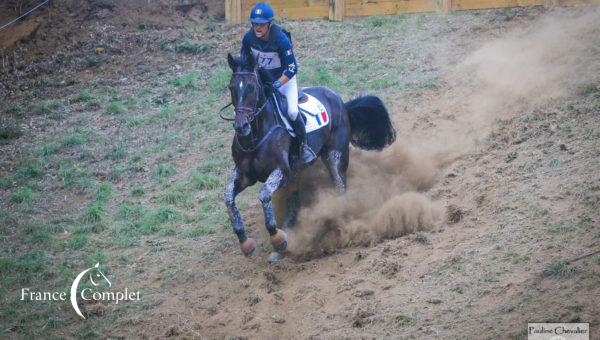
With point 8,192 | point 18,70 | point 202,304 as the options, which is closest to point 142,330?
point 202,304

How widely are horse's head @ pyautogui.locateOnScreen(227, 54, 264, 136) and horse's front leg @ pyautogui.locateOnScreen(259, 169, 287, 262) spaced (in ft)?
2.52

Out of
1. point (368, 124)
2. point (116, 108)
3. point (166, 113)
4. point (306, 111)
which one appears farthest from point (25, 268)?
point (116, 108)

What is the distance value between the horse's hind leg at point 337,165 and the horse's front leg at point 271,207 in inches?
60.9

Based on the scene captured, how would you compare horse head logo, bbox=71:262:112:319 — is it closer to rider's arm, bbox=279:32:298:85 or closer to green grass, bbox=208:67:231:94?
rider's arm, bbox=279:32:298:85

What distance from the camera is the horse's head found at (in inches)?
419

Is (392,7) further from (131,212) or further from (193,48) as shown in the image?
(131,212)

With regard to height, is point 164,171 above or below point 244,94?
below

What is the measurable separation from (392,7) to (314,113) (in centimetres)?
1021

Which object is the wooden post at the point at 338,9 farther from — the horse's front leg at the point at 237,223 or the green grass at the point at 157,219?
the horse's front leg at the point at 237,223

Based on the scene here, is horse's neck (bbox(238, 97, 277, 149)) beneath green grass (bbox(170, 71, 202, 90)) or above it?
above

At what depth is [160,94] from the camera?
18.9 metres

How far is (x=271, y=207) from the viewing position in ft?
36.0

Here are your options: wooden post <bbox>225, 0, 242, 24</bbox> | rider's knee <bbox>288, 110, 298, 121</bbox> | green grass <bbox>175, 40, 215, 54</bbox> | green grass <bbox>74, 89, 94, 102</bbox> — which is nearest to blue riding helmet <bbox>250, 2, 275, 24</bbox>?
rider's knee <bbox>288, 110, 298, 121</bbox>

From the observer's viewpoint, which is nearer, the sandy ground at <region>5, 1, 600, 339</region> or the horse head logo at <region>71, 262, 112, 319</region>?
the sandy ground at <region>5, 1, 600, 339</region>
